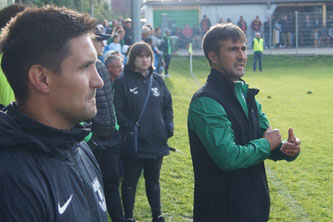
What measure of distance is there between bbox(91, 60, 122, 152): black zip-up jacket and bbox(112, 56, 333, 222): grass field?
1.30 meters

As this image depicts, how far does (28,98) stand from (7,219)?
49 centimetres

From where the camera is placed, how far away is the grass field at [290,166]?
5895 mm

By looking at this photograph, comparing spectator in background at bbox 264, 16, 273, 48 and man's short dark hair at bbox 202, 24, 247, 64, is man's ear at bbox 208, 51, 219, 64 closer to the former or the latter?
man's short dark hair at bbox 202, 24, 247, 64

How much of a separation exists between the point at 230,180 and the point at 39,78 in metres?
1.81

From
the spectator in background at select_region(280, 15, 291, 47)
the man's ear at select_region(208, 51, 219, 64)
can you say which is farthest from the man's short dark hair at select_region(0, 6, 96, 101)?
the spectator in background at select_region(280, 15, 291, 47)

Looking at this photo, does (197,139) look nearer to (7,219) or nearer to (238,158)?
(238,158)

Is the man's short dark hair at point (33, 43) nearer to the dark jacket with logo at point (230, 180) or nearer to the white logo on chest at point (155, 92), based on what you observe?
the dark jacket with logo at point (230, 180)

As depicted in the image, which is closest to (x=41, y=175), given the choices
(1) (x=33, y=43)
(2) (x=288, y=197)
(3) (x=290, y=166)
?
(1) (x=33, y=43)

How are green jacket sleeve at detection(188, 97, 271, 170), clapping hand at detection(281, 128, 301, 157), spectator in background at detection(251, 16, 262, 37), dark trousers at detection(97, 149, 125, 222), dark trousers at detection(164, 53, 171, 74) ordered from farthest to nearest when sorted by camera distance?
spectator in background at detection(251, 16, 262, 37) < dark trousers at detection(164, 53, 171, 74) < dark trousers at detection(97, 149, 125, 222) < clapping hand at detection(281, 128, 301, 157) < green jacket sleeve at detection(188, 97, 271, 170)

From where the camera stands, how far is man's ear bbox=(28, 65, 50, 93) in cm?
173

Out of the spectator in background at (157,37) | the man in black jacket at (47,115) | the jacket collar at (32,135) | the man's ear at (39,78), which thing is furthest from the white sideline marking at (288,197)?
the spectator in background at (157,37)

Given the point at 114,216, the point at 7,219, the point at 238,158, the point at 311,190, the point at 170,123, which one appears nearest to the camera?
the point at 7,219

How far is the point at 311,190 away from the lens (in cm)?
664

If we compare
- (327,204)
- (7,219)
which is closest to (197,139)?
(7,219)
